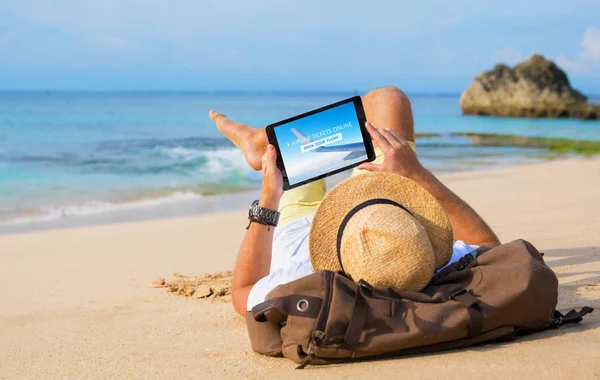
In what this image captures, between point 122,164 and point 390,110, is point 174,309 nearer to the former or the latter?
point 390,110

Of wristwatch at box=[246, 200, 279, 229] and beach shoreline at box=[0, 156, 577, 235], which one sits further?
beach shoreline at box=[0, 156, 577, 235]

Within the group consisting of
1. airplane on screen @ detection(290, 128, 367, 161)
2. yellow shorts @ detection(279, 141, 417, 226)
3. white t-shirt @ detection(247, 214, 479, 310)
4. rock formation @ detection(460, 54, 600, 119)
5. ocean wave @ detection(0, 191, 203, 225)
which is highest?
rock formation @ detection(460, 54, 600, 119)

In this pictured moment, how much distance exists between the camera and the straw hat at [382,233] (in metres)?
2.61

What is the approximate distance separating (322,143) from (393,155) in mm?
331

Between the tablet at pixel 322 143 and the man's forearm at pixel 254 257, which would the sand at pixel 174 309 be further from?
the tablet at pixel 322 143

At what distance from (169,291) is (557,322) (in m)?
2.57

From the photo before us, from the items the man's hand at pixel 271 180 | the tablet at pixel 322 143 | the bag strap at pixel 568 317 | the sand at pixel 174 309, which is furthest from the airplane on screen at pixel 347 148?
the bag strap at pixel 568 317

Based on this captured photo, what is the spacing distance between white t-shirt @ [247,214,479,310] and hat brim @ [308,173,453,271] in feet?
0.62

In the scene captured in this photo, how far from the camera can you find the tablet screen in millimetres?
3150

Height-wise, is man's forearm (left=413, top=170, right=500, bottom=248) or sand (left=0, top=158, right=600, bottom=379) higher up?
man's forearm (left=413, top=170, right=500, bottom=248)

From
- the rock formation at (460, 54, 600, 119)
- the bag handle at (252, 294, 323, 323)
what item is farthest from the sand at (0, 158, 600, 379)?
the rock formation at (460, 54, 600, 119)

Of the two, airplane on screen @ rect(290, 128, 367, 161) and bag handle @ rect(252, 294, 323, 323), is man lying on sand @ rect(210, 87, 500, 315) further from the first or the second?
bag handle @ rect(252, 294, 323, 323)

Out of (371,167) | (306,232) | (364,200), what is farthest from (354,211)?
(306,232)

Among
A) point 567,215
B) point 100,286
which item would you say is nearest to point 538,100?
point 567,215
